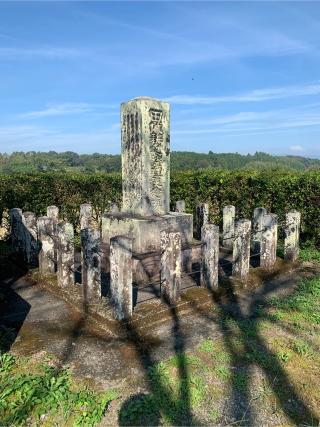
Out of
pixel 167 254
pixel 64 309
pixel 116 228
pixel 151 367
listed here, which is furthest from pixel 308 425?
pixel 116 228

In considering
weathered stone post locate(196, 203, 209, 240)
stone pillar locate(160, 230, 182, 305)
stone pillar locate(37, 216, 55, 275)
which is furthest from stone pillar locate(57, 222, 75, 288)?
weathered stone post locate(196, 203, 209, 240)

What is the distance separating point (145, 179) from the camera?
275 inches

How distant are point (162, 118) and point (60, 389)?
5312 millimetres

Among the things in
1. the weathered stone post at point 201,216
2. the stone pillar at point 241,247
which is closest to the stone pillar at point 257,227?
the weathered stone post at point 201,216

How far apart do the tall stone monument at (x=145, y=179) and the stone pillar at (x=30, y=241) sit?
57.3 inches

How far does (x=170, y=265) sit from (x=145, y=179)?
2.37 metres

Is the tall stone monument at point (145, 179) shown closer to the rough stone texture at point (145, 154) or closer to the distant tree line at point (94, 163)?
the rough stone texture at point (145, 154)

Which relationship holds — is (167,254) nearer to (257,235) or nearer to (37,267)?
(37,267)

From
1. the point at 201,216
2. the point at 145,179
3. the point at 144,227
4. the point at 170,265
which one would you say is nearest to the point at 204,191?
the point at 201,216

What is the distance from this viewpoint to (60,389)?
11.1ft

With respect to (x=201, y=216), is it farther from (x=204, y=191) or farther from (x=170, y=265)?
(x=170, y=265)

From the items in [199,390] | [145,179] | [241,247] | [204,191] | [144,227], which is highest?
[145,179]

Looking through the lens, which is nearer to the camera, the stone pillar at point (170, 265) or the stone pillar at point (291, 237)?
the stone pillar at point (170, 265)

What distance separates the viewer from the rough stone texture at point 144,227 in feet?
22.0
